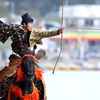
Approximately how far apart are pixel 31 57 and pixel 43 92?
66 centimetres

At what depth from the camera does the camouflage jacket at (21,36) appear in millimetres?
5016

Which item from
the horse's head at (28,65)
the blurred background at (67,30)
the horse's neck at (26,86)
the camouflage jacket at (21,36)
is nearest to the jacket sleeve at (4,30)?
the camouflage jacket at (21,36)

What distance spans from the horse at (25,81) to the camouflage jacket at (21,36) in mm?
403

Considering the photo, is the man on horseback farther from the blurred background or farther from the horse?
the blurred background

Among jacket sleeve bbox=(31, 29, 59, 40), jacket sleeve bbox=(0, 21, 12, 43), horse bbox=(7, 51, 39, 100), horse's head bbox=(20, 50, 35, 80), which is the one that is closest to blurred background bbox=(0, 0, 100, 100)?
jacket sleeve bbox=(31, 29, 59, 40)

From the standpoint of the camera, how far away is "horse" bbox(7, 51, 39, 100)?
452 cm

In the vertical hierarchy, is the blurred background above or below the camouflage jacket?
below

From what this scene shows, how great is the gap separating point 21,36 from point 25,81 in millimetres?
623

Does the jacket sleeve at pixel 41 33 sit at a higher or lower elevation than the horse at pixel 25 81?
higher

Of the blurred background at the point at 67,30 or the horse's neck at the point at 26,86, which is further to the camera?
the blurred background at the point at 67,30

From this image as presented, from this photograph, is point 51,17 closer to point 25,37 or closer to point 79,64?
point 79,64

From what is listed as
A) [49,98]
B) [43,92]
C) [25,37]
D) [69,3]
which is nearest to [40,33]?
[25,37]

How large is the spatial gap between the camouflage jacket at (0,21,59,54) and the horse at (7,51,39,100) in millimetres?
403

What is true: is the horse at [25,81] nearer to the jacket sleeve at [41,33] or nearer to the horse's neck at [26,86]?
the horse's neck at [26,86]
